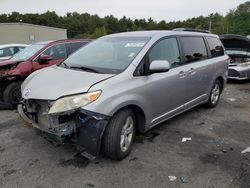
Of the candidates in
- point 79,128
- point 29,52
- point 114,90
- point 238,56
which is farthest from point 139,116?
point 238,56

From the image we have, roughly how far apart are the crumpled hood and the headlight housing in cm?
6

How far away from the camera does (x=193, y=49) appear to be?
4.81 meters

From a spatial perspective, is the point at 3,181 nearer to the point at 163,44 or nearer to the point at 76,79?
the point at 76,79

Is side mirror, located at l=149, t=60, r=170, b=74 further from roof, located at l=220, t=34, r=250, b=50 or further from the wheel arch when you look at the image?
roof, located at l=220, t=34, r=250, b=50

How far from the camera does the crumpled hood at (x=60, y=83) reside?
9.98 ft

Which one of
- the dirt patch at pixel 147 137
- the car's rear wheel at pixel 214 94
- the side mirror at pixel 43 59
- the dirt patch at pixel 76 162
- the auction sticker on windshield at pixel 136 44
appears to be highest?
the auction sticker on windshield at pixel 136 44

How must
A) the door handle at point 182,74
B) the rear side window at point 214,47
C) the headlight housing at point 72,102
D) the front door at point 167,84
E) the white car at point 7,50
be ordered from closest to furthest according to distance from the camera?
the headlight housing at point 72,102
the front door at point 167,84
the door handle at point 182,74
the rear side window at point 214,47
the white car at point 7,50

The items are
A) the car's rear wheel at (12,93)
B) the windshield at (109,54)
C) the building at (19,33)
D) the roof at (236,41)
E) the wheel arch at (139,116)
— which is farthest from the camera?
the building at (19,33)

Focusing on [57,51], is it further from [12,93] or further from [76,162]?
[76,162]

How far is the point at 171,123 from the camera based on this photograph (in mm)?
4820

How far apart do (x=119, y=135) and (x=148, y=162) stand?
582mm

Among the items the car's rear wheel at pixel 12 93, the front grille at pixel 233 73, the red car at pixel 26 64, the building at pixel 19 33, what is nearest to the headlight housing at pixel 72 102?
the red car at pixel 26 64

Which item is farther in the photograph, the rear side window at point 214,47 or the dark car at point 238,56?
the dark car at point 238,56

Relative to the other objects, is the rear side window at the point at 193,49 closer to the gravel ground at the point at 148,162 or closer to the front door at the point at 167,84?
the front door at the point at 167,84
